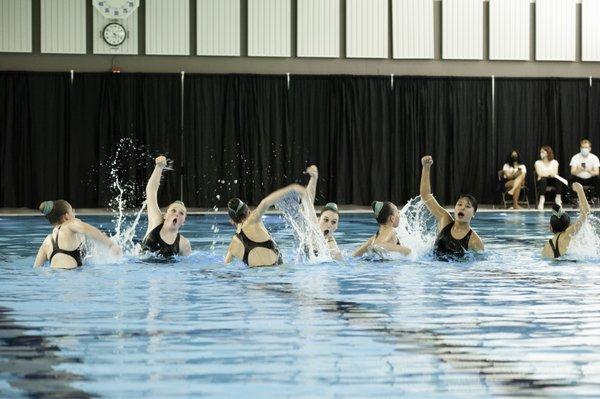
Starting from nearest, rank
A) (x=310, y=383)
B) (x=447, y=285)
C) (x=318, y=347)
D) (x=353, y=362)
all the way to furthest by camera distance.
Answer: (x=310, y=383), (x=353, y=362), (x=318, y=347), (x=447, y=285)

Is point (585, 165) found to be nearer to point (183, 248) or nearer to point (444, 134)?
point (444, 134)

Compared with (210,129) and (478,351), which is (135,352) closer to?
(478,351)

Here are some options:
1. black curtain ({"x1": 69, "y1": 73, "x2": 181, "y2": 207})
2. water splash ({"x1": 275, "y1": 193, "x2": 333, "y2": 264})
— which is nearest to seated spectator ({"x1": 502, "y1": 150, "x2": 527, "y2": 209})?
black curtain ({"x1": 69, "y1": 73, "x2": 181, "y2": 207})

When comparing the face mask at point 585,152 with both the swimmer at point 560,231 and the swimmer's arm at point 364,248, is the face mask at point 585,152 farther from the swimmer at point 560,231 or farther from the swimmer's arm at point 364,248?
the swimmer's arm at point 364,248

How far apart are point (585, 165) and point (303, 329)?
14.4 metres

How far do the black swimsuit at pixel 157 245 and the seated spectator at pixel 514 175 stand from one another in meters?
11.1

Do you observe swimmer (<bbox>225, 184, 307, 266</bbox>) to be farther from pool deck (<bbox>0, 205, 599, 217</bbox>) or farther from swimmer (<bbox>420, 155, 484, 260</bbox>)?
pool deck (<bbox>0, 205, 599, 217</bbox>)

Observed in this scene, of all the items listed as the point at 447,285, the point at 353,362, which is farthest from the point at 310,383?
the point at 447,285

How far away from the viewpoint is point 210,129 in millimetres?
20000

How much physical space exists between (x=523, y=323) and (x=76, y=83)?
1455 cm

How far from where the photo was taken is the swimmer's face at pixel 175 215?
9219 mm

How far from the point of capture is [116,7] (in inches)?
774

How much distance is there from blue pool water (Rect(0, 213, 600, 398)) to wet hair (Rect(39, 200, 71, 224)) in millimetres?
431

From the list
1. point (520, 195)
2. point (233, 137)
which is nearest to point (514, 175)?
point (520, 195)
